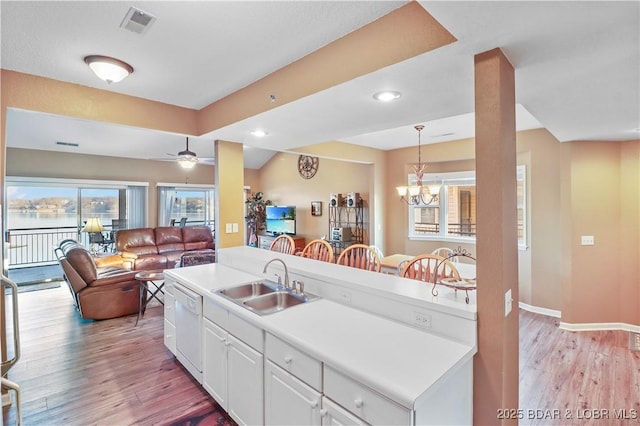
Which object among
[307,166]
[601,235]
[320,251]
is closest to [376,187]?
[307,166]

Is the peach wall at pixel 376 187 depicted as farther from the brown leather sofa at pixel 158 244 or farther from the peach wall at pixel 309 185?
the brown leather sofa at pixel 158 244

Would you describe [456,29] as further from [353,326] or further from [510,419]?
[510,419]

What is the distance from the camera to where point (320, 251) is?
3.85 meters

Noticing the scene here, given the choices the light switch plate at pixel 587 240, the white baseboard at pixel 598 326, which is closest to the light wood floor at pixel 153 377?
the white baseboard at pixel 598 326

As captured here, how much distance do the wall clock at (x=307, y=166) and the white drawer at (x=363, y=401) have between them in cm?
632

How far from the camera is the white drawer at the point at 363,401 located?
3.89ft

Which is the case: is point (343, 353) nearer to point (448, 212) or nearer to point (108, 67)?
point (108, 67)

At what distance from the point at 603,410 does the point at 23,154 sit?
966 centimetres

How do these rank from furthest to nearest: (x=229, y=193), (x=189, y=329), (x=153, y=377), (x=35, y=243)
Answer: (x=35, y=243) < (x=229, y=193) < (x=153, y=377) < (x=189, y=329)

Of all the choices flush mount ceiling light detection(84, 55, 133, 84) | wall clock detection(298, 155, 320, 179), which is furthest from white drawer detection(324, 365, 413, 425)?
wall clock detection(298, 155, 320, 179)

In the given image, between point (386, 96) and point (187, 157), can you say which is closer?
point (386, 96)

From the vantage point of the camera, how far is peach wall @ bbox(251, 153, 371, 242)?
655cm

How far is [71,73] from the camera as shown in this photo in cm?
246

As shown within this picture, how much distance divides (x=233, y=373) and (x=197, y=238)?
20.9 ft
